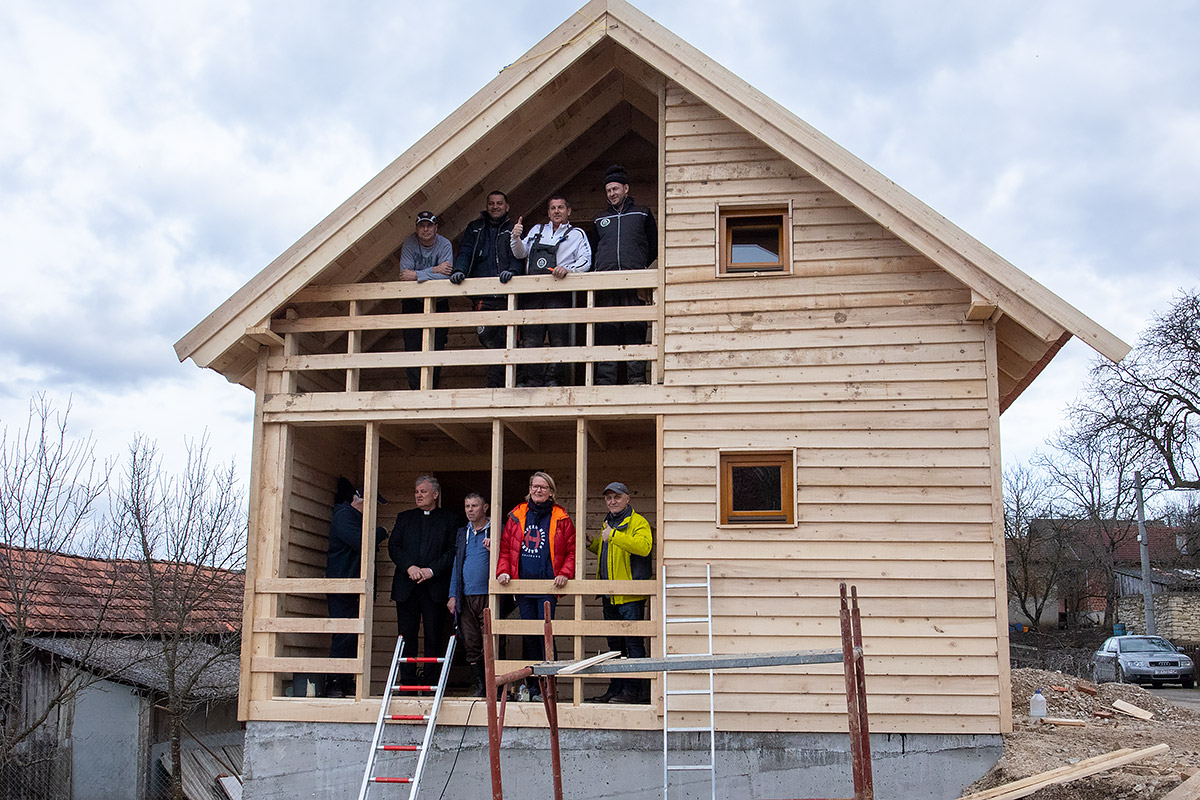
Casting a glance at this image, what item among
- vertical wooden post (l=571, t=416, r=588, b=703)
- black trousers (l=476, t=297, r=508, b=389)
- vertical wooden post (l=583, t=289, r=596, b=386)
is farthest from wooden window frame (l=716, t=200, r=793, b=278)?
black trousers (l=476, t=297, r=508, b=389)

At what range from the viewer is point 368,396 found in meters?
10.5

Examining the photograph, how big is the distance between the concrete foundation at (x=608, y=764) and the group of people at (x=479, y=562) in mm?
563

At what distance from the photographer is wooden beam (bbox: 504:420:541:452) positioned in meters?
10.6

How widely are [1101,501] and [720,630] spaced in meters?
43.5

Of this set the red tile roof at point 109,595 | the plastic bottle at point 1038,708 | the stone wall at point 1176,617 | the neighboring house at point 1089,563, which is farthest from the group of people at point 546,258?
the stone wall at point 1176,617

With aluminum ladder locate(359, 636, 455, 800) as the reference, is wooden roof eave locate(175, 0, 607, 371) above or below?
above

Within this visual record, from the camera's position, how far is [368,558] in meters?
10.3

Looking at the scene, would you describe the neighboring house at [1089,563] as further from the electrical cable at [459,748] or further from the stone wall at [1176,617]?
the electrical cable at [459,748]

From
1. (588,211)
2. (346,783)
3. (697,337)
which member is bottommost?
(346,783)

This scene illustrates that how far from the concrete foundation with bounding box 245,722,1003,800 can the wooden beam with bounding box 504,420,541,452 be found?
2892 millimetres

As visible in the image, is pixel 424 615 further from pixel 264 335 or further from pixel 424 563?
pixel 264 335

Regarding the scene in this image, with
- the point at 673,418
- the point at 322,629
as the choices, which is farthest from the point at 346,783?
the point at 673,418

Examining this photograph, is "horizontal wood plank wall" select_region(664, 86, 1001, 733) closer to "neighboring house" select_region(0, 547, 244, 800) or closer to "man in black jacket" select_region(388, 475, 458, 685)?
"man in black jacket" select_region(388, 475, 458, 685)

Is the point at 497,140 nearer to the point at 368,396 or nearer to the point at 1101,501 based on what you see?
the point at 368,396
